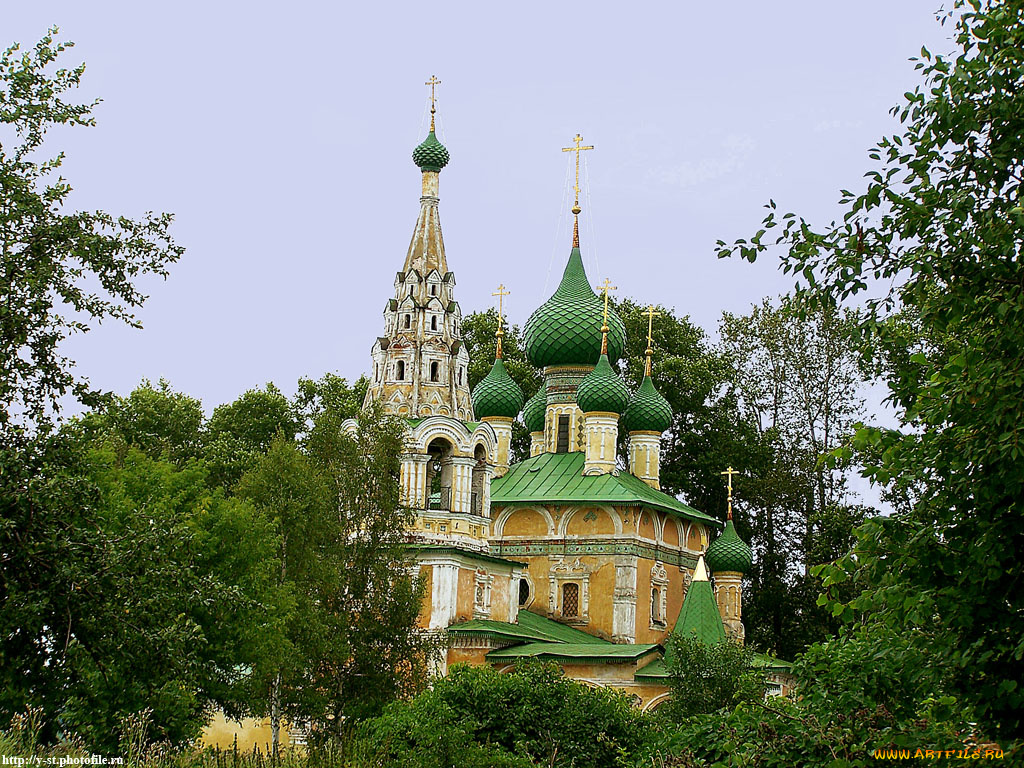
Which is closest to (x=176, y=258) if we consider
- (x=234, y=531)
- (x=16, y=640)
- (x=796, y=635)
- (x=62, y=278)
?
(x=62, y=278)

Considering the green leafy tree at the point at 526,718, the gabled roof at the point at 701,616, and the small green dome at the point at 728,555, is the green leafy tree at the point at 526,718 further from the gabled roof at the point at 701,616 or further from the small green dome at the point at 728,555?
the small green dome at the point at 728,555

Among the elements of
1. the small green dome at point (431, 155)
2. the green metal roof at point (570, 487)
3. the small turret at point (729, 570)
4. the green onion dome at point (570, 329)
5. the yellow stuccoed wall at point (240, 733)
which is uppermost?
the small green dome at point (431, 155)

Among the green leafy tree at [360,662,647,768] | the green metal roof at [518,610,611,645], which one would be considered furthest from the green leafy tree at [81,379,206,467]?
the green leafy tree at [360,662,647,768]

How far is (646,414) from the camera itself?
104 feet

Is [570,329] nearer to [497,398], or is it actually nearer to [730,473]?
[497,398]

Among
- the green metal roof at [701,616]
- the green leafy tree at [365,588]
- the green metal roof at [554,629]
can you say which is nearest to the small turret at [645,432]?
the green metal roof at [554,629]

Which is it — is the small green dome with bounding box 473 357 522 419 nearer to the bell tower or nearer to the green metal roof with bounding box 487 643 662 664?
the bell tower

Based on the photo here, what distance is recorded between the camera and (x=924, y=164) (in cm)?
765

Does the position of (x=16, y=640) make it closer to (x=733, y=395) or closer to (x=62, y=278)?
(x=62, y=278)

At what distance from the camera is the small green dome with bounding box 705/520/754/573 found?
30.6m

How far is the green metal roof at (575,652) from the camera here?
2489 centimetres

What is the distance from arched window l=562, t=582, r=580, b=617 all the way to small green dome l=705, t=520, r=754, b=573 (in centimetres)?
365

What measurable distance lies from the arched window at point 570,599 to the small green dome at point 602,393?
3.67m

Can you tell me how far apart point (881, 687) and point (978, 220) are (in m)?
2.77
